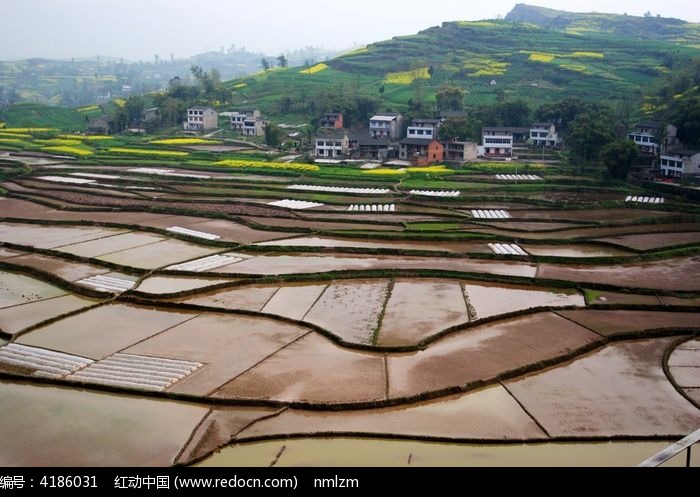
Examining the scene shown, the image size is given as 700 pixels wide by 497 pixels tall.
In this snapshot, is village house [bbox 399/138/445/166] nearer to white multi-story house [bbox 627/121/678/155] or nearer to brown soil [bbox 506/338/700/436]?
white multi-story house [bbox 627/121/678/155]

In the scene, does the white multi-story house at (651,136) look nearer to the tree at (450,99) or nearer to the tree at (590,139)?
the tree at (590,139)

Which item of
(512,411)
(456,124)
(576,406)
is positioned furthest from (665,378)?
(456,124)

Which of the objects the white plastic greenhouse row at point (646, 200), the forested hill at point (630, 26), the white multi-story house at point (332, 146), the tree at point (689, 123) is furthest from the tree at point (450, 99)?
the forested hill at point (630, 26)

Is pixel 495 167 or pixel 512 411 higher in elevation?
pixel 495 167

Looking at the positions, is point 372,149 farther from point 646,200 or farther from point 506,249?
point 506,249
